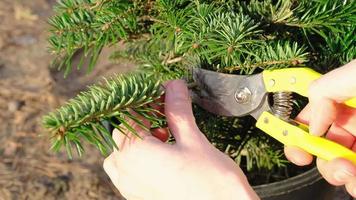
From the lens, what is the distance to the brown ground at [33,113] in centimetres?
196

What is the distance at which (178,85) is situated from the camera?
1.03 meters

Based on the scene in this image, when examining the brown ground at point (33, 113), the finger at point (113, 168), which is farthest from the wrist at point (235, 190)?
the brown ground at point (33, 113)

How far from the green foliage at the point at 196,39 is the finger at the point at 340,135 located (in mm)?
142

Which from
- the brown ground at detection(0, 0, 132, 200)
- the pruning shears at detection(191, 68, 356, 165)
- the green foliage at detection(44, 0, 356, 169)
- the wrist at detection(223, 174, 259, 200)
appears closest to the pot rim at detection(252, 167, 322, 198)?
the green foliage at detection(44, 0, 356, 169)

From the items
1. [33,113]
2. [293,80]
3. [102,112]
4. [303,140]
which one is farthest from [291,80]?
[33,113]

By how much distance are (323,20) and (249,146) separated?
38 centimetres

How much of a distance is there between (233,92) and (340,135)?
9.0 inches

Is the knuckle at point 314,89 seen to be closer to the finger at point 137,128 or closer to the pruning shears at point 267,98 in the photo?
the pruning shears at point 267,98

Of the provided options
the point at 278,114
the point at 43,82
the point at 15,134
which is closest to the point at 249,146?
the point at 278,114

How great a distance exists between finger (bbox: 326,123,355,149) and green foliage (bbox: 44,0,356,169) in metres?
0.14

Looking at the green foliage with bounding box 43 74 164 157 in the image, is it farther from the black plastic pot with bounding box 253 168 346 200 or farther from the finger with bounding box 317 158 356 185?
the black plastic pot with bounding box 253 168 346 200

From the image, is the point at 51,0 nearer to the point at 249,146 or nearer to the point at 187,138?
the point at 249,146

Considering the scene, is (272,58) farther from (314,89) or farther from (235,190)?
(235,190)

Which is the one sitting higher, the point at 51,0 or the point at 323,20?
the point at 323,20
